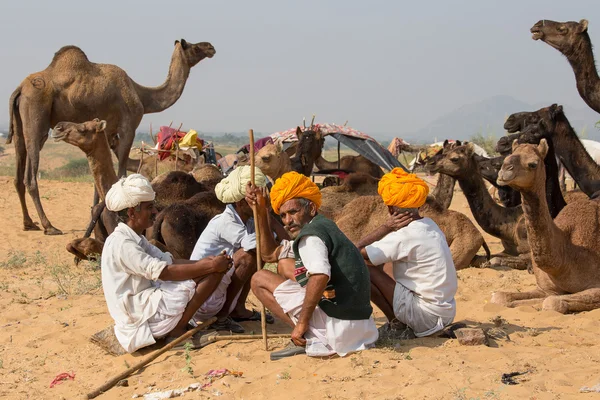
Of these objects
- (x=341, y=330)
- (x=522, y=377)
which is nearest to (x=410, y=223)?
(x=341, y=330)

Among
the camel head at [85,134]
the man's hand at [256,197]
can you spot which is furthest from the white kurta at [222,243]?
the camel head at [85,134]

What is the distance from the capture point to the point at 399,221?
528 centimetres

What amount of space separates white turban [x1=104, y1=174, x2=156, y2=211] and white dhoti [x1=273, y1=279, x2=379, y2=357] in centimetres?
119

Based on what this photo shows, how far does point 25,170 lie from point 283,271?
931 cm

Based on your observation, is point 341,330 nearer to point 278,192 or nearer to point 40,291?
point 278,192

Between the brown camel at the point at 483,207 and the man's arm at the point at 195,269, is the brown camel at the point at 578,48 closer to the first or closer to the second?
the brown camel at the point at 483,207

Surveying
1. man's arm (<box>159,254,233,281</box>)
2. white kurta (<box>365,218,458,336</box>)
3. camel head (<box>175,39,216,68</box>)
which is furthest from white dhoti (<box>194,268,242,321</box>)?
camel head (<box>175,39,216,68</box>)

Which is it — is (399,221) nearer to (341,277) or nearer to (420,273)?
(420,273)

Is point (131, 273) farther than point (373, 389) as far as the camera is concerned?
Yes

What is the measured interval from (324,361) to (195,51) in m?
11.8

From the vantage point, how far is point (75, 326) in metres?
6.53

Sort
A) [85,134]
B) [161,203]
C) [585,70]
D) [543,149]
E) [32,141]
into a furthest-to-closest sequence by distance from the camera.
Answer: [32,141] < [585,70] < [161,203] < [85,134] < [543,149]

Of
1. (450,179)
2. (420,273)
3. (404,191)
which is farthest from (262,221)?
(450,179)

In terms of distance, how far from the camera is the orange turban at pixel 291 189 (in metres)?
4.96
